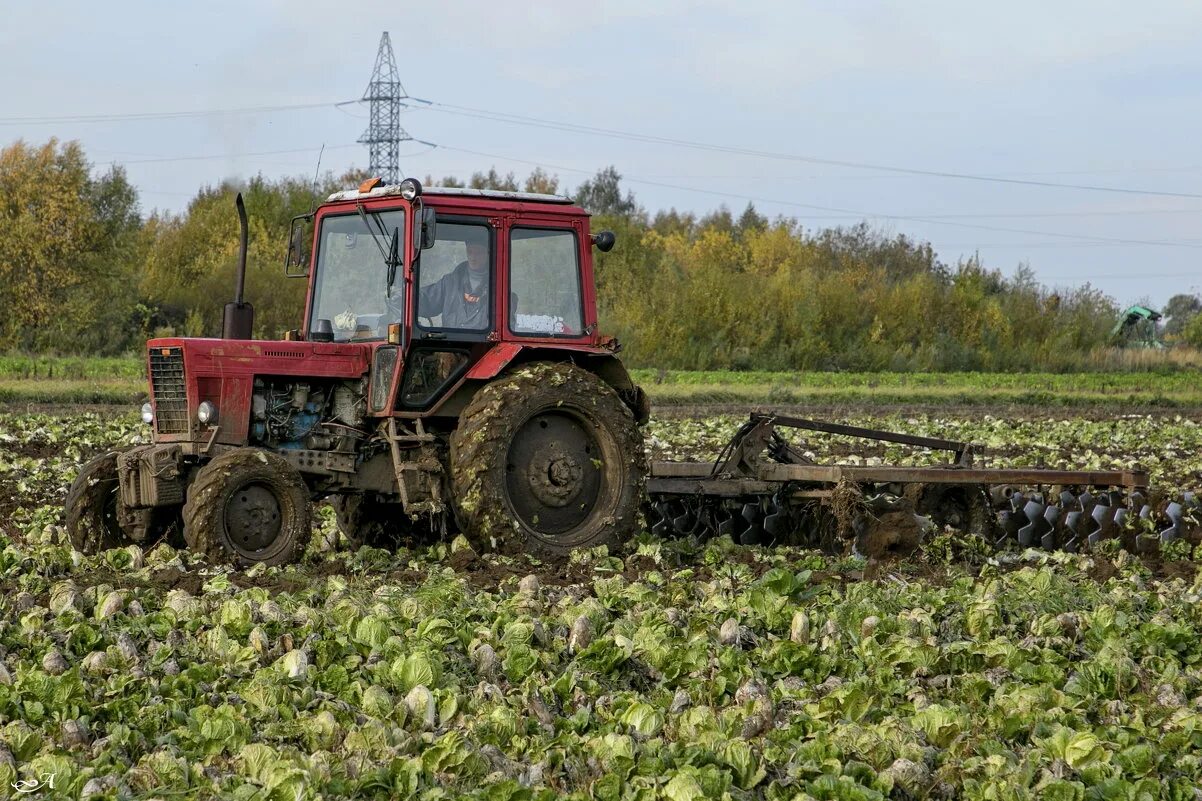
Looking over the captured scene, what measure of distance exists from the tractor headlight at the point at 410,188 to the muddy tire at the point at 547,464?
1255 mm

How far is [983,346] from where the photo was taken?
147 feet

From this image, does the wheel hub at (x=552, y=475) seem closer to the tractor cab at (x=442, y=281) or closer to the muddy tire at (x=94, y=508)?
the tractor cab at (x=442, y=281)

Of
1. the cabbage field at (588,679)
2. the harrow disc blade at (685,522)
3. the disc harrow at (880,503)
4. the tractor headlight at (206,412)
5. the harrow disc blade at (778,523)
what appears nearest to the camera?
the cabbage field at (588,679)

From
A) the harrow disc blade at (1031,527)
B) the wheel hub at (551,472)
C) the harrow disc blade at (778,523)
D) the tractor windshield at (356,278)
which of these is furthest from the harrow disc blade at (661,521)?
the harrow disc blade at (1031,527)

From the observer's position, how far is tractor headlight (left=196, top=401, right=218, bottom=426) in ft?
27.6

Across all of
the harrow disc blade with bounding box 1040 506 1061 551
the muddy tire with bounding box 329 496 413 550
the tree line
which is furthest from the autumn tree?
the harrow disc blade with bounding box 1040 506 1061 551

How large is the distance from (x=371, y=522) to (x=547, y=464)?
1450 millimetres

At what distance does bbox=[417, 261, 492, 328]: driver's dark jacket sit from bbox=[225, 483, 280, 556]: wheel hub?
156 centimetres

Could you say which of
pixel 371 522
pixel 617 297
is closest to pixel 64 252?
pixel 617 297

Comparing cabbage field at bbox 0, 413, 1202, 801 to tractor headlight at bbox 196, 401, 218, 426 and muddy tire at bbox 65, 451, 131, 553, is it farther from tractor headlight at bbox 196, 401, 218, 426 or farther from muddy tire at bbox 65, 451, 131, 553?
tractor headlight at bbox 196, 401, 218, 426

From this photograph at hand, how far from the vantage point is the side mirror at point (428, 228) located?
8.29 metres

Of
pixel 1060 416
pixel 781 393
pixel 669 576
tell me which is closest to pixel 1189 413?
pixel 1060 416

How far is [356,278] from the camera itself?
9055 millimetres

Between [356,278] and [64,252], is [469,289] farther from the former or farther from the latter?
[64,252]
